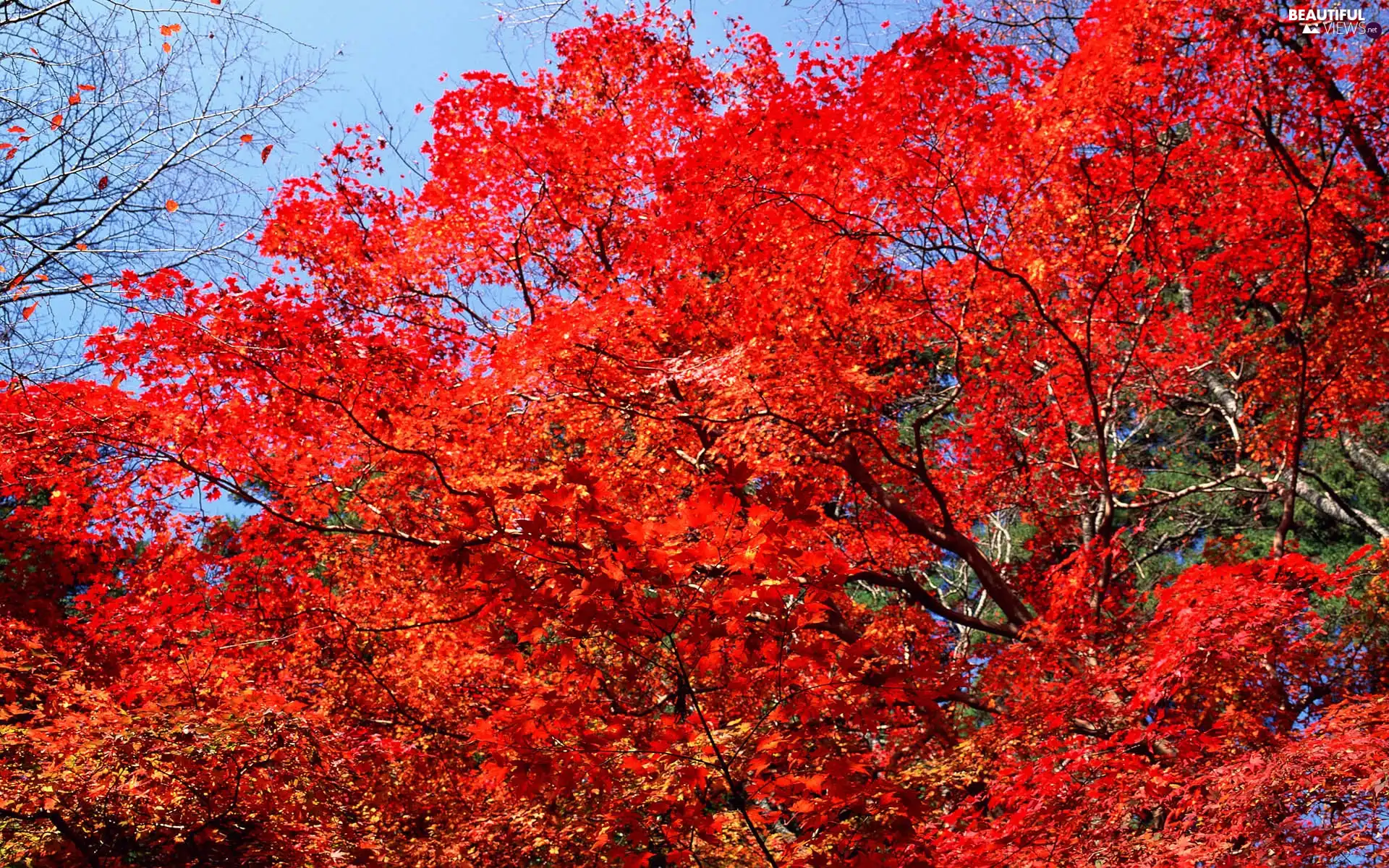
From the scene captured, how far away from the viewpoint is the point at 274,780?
5.71 metres

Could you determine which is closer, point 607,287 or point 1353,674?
point 1353,674

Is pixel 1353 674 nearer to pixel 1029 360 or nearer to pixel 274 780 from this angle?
pixel 1029 360

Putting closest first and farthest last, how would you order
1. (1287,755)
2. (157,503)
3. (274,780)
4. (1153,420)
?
(1287,755) → (274,780) → (157,503) → (1153,420)

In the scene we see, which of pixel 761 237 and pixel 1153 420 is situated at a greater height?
pixel 1153 420

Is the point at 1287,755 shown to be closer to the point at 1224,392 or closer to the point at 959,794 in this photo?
the point at 959,794

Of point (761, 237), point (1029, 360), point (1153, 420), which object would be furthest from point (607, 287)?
point (1153, 420)

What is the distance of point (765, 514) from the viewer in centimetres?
333

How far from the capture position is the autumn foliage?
14.3 feet

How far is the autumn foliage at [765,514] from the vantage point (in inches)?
172

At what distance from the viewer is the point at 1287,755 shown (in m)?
4.21

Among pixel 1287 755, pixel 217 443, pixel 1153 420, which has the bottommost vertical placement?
pixel 1287 755

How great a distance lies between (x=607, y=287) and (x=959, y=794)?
22.9 ft

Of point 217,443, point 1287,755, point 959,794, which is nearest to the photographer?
point 1287,755

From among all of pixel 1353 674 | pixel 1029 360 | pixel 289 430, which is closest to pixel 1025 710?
pixel 1353 674
